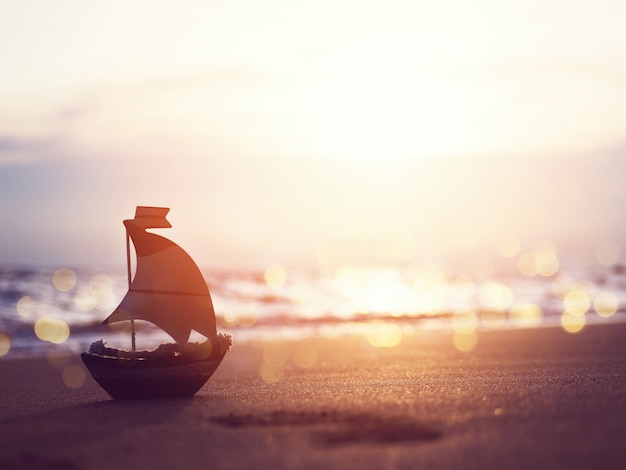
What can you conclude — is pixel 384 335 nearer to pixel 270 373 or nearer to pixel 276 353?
pixel 276 353

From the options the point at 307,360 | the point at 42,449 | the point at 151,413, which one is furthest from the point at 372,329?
the point at 42,449

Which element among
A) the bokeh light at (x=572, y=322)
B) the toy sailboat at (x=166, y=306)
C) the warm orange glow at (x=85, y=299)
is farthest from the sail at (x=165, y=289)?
the warm orange glow at (x=85, y=299)

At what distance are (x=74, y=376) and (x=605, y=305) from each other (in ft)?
98.7

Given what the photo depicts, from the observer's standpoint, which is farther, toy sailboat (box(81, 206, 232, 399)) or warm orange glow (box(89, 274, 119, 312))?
warm orange glow (box(89, 274, 119, 312))

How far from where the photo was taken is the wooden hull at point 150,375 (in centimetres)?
1037

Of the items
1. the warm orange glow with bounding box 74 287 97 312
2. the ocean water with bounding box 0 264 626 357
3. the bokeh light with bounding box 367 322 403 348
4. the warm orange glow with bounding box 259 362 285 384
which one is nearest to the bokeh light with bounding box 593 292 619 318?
the ocean water with bounding box 0 264 626 357

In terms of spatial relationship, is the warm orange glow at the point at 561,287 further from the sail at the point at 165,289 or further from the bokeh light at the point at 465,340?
the sail at the point at 165,289

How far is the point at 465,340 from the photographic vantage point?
22.9 meters

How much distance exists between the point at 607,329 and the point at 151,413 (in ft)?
60.4

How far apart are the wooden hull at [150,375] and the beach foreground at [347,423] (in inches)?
8.7

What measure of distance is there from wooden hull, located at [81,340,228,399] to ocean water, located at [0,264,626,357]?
12.0m

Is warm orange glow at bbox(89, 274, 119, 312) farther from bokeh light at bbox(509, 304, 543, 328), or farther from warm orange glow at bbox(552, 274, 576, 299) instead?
warm orange glow at bbox(552, 274, 576, 299)

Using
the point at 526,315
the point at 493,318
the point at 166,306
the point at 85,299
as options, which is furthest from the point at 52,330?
the point at 166,306

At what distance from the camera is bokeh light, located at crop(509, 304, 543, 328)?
30.2 meters
